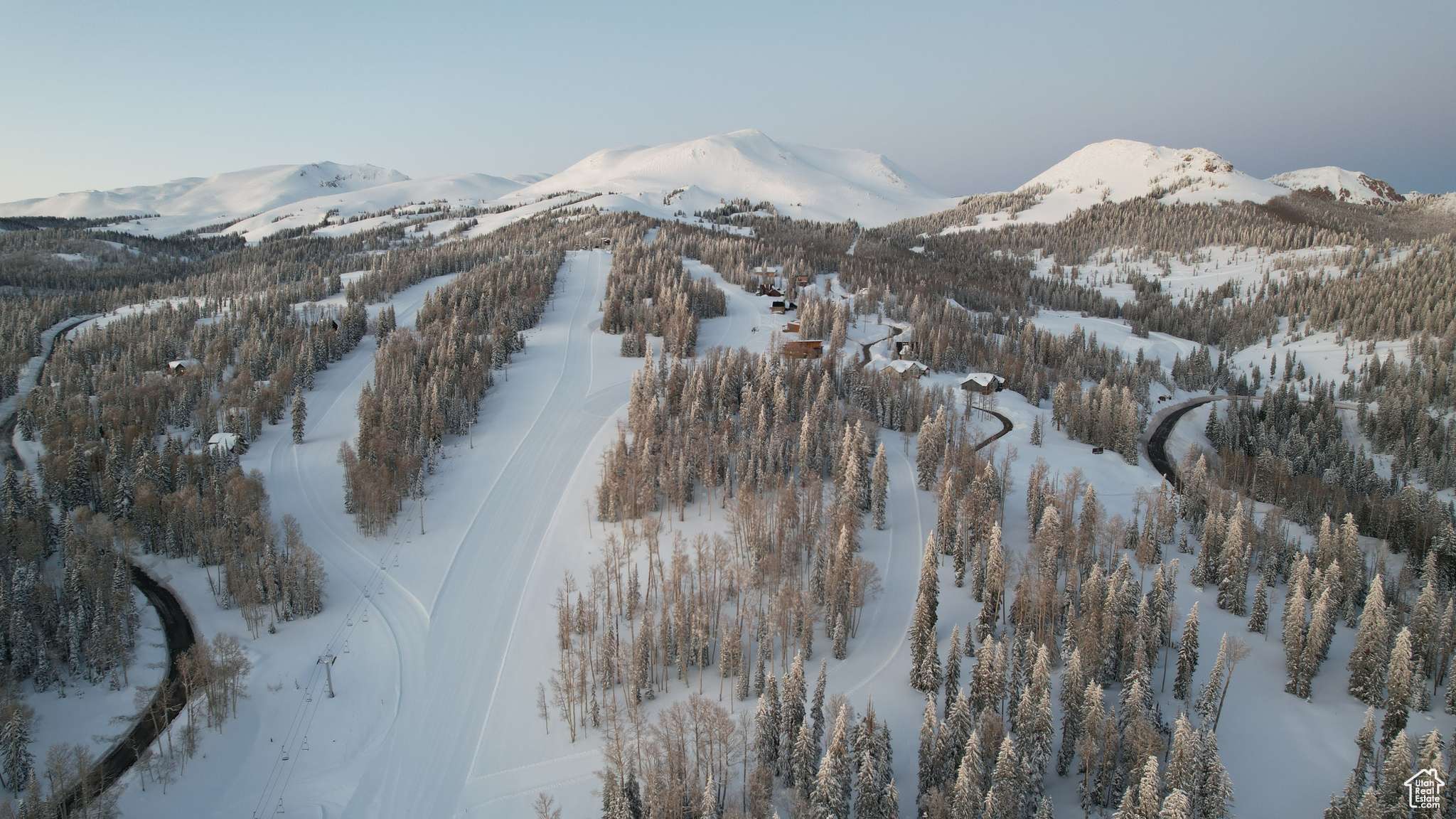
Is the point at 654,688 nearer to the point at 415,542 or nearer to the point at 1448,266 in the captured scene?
the point at 415,542

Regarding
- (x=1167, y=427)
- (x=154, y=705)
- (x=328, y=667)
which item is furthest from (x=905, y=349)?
(x=154, y=705)

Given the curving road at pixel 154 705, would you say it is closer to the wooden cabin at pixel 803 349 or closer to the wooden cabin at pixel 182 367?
the wooden cabin at pixel 182 367

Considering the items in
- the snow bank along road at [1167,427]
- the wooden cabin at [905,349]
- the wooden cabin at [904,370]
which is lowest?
the snow bank along road at [1167,427]

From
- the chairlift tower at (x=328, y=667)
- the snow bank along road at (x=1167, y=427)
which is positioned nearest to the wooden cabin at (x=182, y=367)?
the chairlift tower at (x=328, y=667)

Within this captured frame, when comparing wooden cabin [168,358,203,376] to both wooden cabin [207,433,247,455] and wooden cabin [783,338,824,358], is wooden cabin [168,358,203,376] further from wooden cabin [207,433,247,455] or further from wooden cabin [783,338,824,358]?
wooden cabin [783,338,824,358]

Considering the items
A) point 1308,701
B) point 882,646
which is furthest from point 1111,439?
point 882,646
